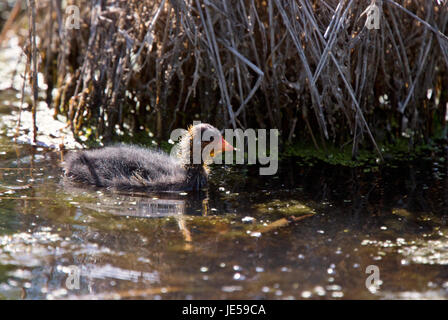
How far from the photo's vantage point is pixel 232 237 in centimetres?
381

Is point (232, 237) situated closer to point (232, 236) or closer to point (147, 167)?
point (232, 236)

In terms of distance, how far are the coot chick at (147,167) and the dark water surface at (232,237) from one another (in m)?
0.14

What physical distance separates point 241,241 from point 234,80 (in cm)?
229

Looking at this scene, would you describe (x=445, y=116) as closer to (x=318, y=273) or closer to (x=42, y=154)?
(x=318, y=273)

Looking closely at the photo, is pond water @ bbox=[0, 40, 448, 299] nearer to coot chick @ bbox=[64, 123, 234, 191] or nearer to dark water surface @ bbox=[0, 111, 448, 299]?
dark water surface @ bbox=[0, 111, 448, 299]

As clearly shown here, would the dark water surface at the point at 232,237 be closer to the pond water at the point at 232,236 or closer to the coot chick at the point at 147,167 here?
the pond water at the point at 232,236

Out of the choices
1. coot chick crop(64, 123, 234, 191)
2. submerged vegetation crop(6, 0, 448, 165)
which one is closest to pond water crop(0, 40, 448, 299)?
coot chick crop(64, 123, 234, 191)

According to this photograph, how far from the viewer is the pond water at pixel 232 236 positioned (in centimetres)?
321

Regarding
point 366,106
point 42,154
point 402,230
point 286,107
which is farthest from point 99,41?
point 402,230

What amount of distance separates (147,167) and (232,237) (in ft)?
4.08

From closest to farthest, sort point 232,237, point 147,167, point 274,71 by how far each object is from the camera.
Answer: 1. point 232,237
2. point 147,167
3. point 274,71

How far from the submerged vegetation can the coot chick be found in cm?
33

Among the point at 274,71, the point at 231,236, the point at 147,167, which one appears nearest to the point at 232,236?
the point at 231,236

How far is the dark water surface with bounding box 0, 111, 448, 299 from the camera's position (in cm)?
321
